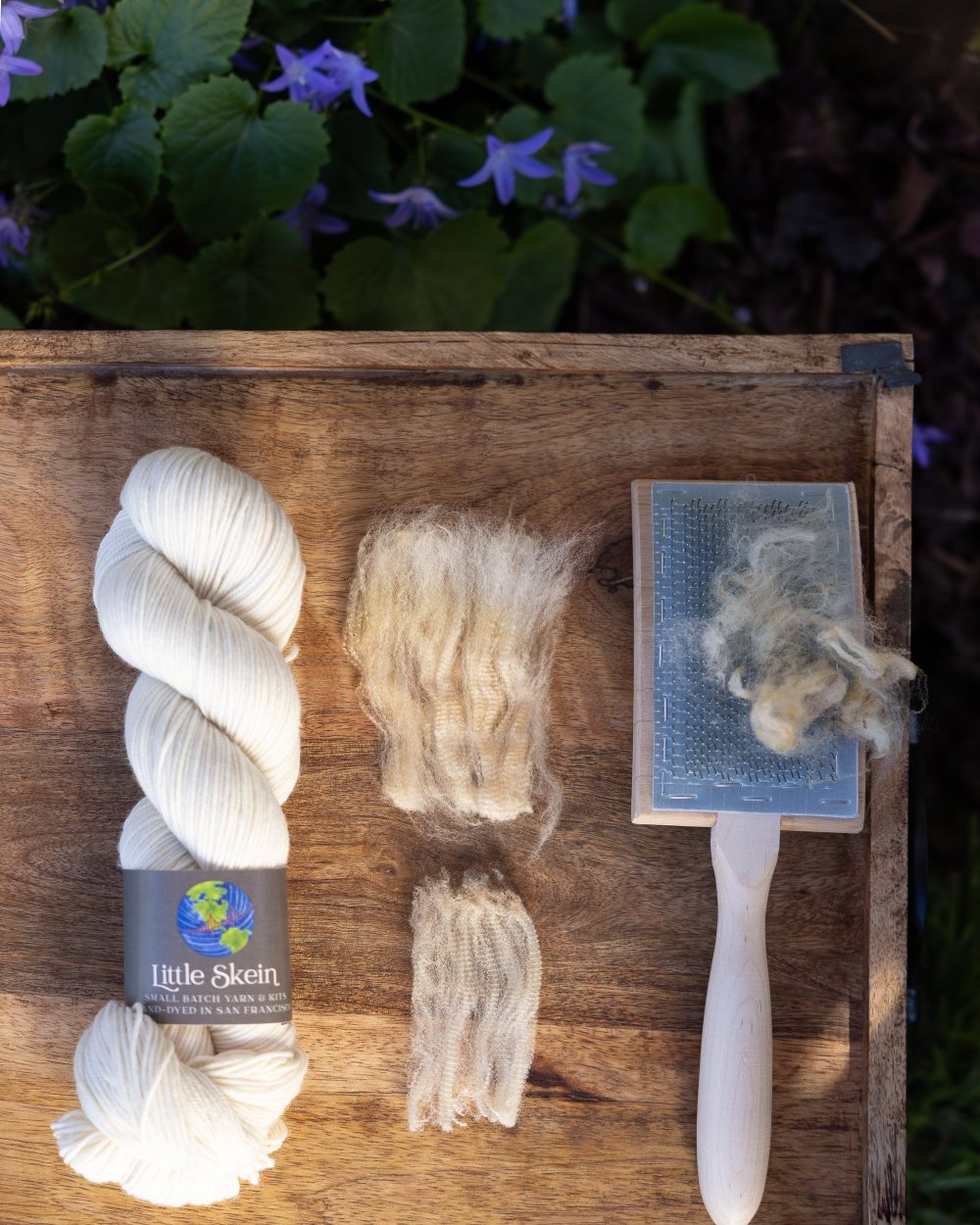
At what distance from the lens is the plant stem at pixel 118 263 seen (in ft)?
3.03

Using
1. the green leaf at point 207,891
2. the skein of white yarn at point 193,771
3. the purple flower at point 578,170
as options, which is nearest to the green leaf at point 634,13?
the purple flower at point 578,170

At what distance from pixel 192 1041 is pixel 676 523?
0.57 metres

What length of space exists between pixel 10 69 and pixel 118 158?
110mm

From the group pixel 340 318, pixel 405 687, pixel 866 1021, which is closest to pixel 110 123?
pixel 340 318

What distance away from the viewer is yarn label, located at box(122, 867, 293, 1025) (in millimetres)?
777

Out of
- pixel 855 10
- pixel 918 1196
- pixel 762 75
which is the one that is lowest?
pixel 918 1196

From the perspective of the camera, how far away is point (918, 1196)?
3.88 feet

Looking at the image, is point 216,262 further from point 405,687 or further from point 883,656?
point 883,656

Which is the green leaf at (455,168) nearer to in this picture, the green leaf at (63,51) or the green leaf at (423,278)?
the green leaf at (423,278)

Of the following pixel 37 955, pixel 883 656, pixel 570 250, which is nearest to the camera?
pixel 883 656

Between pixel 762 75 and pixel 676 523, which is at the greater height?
pixel 762 75

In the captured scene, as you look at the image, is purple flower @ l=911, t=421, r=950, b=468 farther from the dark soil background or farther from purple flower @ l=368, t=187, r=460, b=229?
purple flower @ l=368, t=187, r=460, b=229

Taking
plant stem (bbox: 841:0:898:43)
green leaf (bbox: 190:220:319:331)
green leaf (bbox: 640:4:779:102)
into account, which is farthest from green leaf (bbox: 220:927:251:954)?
plant stem (bbox: 841:0:898:43)

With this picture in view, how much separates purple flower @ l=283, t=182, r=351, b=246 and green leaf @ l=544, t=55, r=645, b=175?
9.1 inches
